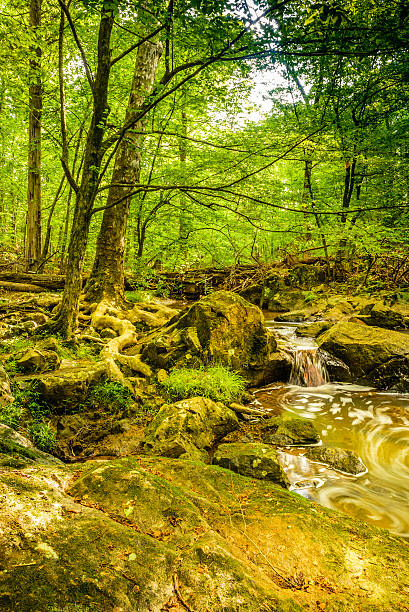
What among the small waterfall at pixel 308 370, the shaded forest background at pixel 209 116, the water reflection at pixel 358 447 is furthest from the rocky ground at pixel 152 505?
the shaded forest background at pixel 209 116

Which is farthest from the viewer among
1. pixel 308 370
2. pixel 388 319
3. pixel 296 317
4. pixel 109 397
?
pixel 296 317

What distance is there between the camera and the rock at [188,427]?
138 inches

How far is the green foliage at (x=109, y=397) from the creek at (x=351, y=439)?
7.59 feet

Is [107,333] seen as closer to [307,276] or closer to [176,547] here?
[176,547]

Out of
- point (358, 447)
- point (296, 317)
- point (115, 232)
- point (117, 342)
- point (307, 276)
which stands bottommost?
point (358, 447)

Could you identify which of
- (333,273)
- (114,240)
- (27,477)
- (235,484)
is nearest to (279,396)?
(235,484)

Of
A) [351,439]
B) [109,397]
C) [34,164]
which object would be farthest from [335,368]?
[34,164]

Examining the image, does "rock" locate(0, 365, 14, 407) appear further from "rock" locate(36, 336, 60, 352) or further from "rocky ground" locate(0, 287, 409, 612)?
"rock" locate(36, 336, 60, 352)

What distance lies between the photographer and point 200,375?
5.39 meters

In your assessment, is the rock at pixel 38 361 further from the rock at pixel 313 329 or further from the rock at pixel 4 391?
the rock at pixel 313 329

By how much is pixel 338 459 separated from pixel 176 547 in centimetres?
352

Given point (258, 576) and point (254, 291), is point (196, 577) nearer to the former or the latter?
point (258, 576)

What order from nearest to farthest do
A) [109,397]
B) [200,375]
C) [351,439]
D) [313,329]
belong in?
[109,397], [351,439], [200,375], [313,329]

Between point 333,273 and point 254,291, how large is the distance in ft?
12.2
